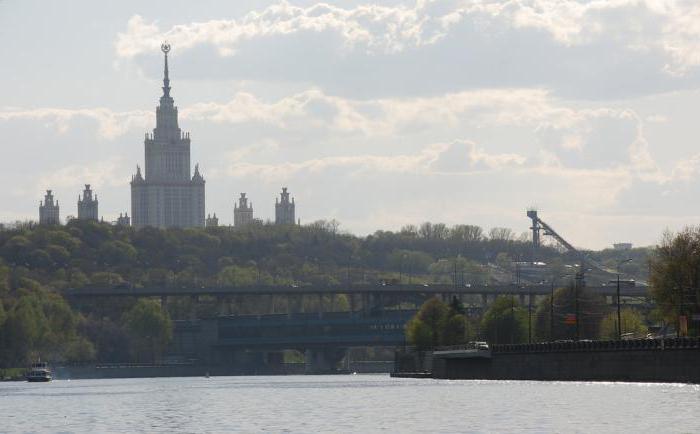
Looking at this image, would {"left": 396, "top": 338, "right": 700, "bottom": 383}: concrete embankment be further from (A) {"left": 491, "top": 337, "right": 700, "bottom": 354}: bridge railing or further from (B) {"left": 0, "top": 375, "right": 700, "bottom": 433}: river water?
(B) {"left": 0, "top": 375, "right": 700, "bottom": 433}: river water

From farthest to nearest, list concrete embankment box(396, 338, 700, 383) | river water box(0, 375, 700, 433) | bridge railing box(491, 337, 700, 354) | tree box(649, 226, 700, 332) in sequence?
1. tree box(649, 226, 700, 332)
2. bridge railing box(491, 337, 700, 354)
3. concrete embankment box(396, 338, 700, 383)
4. river water box(0, 375, 700, 433)

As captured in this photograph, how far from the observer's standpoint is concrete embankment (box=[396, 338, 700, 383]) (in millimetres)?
153500

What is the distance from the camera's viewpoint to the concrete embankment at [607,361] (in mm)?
153500

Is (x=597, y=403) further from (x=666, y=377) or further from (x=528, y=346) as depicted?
(x=528, y=346)

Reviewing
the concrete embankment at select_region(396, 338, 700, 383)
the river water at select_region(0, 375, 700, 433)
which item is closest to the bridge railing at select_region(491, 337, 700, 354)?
the concrete embankment at select_region(396, 338, 700, 383)

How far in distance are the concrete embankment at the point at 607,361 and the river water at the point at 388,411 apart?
293 centimetres

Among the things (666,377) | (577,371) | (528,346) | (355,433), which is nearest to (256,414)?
(355,433)

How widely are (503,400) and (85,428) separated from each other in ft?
105

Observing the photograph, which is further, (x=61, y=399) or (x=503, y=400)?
(x=61, y=399)

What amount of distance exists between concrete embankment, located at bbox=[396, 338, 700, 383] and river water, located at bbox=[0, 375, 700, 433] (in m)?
2.93

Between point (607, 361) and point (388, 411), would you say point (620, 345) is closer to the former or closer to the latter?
point (607, 361)

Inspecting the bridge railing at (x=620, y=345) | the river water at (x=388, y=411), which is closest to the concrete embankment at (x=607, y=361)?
the bridge railing at (x=620, y=345)

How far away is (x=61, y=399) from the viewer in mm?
168625

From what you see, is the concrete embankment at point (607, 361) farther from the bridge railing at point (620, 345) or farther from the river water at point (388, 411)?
the river water at point (388, 411)
